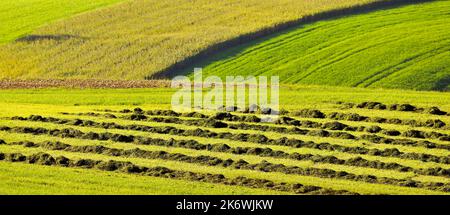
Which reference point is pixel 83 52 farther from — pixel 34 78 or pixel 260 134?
pixel 260 134

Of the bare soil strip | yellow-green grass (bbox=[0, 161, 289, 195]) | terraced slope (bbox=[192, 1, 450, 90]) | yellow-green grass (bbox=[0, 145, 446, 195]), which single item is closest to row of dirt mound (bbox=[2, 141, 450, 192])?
yellow-green grass (bbox=[0, 145, 446, 195])

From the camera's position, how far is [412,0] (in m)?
77.1

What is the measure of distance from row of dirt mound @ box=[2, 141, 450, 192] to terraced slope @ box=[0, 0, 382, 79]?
23.9m

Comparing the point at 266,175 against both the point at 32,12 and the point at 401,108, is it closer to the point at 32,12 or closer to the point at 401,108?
the point at 401,108

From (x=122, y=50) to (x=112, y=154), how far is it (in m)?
31.8

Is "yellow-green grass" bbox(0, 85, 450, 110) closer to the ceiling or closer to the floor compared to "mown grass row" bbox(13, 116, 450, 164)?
closer to the ceiling

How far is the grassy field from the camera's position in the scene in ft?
105

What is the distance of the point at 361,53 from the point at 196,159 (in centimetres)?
2935

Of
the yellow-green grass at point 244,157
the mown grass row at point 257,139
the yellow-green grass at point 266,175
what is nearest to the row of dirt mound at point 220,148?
the yellow-green grass at point 244,157

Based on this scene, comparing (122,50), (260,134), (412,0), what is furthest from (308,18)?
(260,134)

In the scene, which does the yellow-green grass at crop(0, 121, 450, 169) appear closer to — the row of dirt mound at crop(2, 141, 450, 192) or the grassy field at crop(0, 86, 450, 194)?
the grassy field at crop(0, 86, 450, 194)

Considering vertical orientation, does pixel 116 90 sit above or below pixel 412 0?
below

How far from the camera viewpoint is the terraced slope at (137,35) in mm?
66000
